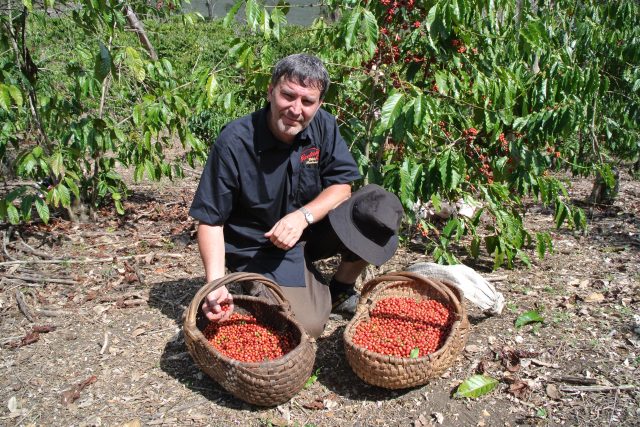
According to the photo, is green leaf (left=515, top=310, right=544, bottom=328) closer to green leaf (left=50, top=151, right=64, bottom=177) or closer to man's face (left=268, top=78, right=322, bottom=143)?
man's face (left=268, top=78, right=322, bottom=143)

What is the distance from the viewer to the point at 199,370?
7.40 ft

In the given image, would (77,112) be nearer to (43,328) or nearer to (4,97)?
(4,97)

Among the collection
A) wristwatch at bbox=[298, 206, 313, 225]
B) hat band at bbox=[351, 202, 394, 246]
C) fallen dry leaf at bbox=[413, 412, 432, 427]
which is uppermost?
wristwatch at bbox=[298, 206, 313, 225]

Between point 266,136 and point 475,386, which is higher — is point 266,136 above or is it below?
above

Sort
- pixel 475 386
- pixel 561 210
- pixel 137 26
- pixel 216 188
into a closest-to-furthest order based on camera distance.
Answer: pixel 475 386, pixel 216 188, pixel 561 210, pixel 137 26

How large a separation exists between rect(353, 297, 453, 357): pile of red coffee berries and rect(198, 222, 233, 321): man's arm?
0.54 metres

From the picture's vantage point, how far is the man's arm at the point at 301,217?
2.13 metres

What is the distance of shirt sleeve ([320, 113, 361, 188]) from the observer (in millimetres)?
2414

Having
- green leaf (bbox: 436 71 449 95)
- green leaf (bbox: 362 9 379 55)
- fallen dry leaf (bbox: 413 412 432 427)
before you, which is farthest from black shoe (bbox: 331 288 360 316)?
green leaf (bbox: 362 9 379 55)

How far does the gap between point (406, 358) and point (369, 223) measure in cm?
59

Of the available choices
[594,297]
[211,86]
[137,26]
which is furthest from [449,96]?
[137,26]

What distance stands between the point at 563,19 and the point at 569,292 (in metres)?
2.23

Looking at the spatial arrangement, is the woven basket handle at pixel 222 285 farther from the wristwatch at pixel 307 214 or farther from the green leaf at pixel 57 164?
the green leaf at pixel 57 164

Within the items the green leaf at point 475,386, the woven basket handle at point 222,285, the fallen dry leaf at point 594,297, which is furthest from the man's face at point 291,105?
the fallen dry leaf at point 594,297
